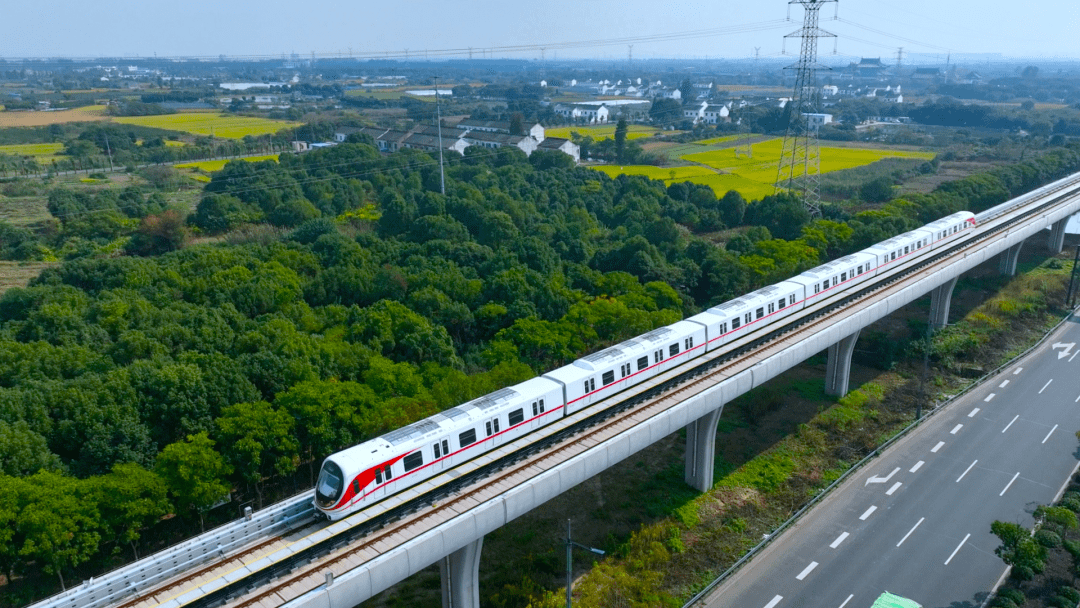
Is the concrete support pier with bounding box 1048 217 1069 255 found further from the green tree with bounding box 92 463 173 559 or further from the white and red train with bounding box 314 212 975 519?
the green tree with bounding box 92 463 173 559

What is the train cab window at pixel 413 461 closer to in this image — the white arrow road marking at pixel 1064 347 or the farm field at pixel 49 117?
the white arrow road marking at pixel 1064 347

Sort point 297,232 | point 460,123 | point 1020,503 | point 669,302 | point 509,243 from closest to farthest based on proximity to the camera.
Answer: point 1020,503
point 669,302
point 509,243
point 297,232
point 460,123

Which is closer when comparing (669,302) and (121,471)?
(121,471)

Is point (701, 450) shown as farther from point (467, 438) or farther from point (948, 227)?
point (948, 227)

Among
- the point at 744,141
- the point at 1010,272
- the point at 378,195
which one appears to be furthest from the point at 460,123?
the point at 1010,272

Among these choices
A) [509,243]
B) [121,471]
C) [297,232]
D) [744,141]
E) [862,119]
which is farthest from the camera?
[862,119]

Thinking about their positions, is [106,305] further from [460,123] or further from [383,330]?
[460,123]
